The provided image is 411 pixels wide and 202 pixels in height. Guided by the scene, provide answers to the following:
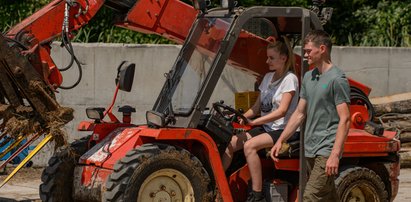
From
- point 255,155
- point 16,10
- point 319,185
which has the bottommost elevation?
point 319,185

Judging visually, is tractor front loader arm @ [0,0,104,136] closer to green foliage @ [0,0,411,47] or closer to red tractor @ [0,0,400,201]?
red tractor @ [0,0,400,201]

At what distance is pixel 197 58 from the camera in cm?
883

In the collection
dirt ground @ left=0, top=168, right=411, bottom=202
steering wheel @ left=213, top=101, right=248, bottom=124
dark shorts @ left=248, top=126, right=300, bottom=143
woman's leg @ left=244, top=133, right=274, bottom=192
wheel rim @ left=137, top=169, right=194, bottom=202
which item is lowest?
dirt ground @ left=0, top=168, right=411, bottom=202

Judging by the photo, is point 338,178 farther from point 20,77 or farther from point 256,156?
point 20,77

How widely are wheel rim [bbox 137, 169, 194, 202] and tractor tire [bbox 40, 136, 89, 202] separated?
1.13 metres

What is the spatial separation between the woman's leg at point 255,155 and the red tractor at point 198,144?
18 centimetres

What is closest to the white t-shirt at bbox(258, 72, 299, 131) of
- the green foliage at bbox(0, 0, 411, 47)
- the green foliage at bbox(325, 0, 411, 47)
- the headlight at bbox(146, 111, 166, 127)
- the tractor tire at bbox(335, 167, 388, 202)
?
the tractor tire at bbox(335, 167, 388, 202)

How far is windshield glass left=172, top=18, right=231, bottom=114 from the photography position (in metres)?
8.65

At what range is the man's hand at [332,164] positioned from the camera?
761cm

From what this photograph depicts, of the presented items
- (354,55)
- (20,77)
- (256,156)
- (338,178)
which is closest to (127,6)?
(20,77)

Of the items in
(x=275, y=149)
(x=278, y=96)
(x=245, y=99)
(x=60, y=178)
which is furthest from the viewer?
(x=245, y=99)

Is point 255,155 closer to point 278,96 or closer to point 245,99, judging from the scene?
point 278,96

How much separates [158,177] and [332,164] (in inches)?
60.2

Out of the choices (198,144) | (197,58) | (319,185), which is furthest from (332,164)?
(197,58)
